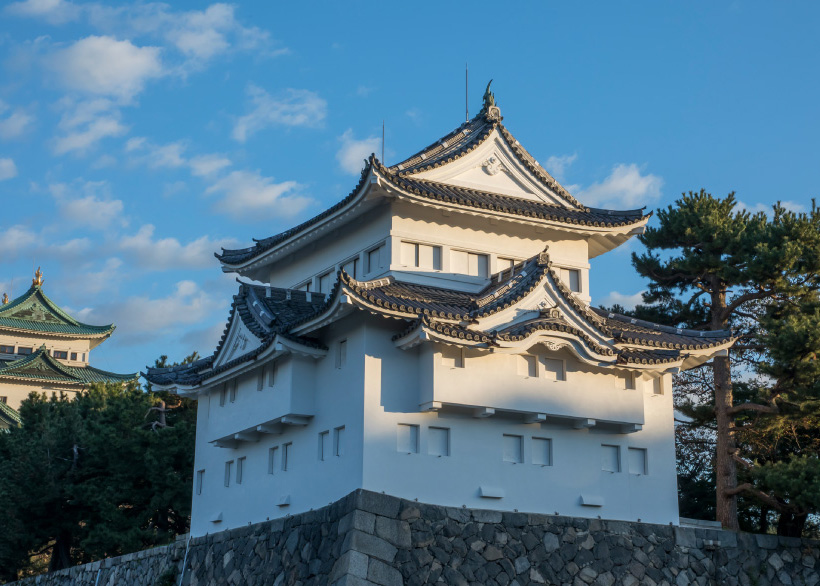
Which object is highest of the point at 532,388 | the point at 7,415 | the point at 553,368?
the point at 7,415

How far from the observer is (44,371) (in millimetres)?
60844

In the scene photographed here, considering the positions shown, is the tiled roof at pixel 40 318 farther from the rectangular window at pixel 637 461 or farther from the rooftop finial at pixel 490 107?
the rectangular window at pixel 637 461

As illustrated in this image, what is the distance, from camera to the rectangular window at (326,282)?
990 inches

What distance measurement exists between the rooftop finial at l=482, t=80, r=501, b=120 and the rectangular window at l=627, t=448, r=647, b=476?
29.3ft

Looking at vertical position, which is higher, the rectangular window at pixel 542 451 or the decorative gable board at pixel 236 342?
the decorative gable board at pixel 236 342

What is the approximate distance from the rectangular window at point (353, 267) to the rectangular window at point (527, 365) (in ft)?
16.1

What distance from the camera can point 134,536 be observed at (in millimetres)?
31391

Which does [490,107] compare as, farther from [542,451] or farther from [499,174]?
[542,451]

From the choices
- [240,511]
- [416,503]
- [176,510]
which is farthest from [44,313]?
[416,503]

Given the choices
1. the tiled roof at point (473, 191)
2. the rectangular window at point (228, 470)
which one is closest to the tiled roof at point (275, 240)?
the tiled roof at point (473, 191)

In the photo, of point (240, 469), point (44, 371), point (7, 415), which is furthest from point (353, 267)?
point (44, 371)

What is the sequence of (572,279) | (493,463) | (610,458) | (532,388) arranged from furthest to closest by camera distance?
(572,279) < (610,458) < (532,388) < (493,463)

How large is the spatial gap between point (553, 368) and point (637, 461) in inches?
118

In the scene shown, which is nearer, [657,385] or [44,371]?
[657,385]
